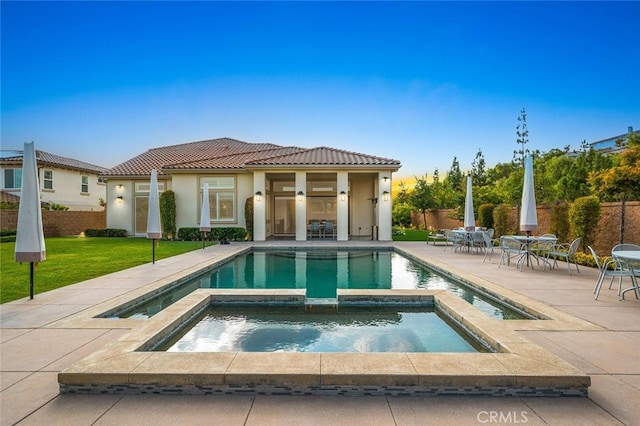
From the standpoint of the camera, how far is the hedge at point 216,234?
18.8 m

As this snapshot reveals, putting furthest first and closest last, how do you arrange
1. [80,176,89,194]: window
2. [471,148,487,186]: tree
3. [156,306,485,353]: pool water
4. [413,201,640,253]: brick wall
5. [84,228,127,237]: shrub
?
[471,148,487,186]: tree
[80,176,89,194]: window
[84,228,127,237]: shrub
[413,201,640,253]: brick wall
[156,306,485,353]: pool water

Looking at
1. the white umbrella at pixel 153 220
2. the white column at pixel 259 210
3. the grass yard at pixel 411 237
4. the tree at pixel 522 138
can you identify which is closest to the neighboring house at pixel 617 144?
the tree at pixel 522 138

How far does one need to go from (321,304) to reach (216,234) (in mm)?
14100

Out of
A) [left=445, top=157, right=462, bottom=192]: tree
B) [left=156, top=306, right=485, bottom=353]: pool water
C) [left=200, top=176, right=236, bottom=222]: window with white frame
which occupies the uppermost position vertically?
[left=445, top=157, right=462, bottom=192]: tree

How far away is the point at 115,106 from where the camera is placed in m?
20.8

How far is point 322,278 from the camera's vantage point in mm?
8859

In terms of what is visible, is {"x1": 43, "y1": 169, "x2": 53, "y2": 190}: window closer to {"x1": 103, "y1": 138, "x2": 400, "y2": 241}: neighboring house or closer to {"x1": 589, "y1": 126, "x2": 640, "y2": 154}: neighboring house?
{"x1": 103, "y1": 138, "x2": 400, "y2": 241}: neighboring house

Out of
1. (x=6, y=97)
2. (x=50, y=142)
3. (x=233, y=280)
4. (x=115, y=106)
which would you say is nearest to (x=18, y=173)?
(x=50, y=142)

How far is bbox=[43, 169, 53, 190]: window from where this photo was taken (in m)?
24.2

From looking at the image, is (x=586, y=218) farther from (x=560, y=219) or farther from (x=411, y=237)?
(x=411, y=237)

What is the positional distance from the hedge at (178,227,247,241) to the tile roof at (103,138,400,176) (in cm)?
367

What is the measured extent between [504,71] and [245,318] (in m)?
19.0

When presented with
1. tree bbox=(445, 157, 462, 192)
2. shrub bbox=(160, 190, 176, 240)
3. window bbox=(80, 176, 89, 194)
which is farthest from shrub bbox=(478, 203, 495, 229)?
window bbox=(80, 176, 89, 194)

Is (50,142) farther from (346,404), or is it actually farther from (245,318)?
(346,404)
